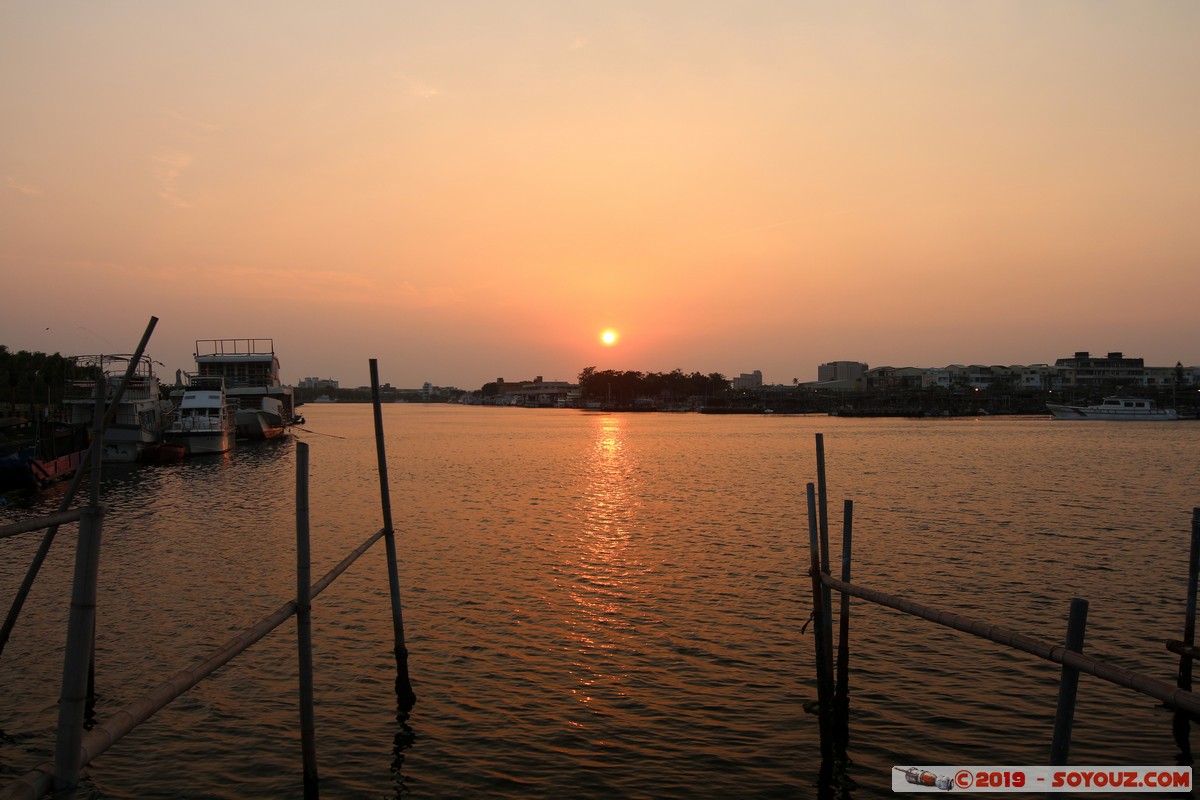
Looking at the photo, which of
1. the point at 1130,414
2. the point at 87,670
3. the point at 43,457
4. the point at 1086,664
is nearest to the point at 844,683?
the point at 1086,664

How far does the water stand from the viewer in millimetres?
12016

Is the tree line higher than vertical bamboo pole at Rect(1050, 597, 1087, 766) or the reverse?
higher

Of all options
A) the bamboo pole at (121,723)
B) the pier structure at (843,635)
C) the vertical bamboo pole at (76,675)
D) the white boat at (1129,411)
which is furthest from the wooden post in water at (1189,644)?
the white boat at (1129,411)

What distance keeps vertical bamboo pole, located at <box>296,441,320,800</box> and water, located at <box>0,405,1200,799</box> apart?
121 cm

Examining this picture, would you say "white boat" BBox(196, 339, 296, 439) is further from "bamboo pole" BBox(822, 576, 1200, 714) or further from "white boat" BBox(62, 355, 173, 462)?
"bamboo pole" BBox(822, 576, 1200, 714)

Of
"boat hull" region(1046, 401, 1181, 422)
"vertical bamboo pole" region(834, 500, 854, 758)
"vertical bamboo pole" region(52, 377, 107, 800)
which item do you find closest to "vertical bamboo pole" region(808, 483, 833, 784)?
"vertical bamboo pole" region(834, 500, 854, 758)

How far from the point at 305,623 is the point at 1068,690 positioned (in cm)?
789

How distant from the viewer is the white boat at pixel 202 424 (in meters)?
65.8

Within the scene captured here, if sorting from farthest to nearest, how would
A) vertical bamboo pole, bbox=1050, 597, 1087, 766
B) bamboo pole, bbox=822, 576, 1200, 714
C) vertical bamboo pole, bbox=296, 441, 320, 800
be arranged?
vertical bamboo pole, bbox=296, 441, 320, 800 → vertical bamboo pole, bbox=1050, 597, 1087, 766 → bamboo pole, bbox=822, 576, 1200, 714

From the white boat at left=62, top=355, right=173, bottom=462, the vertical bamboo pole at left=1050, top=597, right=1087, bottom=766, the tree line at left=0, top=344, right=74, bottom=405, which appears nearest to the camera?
the vertical bamboo pole at left=1050, top=597, right=1087, bottom=766

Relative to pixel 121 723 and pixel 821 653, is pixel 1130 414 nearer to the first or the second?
pixel 821 653

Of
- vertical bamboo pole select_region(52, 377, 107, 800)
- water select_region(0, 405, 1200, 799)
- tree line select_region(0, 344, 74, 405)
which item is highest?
tree line select_region(0, 344, 74, 405)

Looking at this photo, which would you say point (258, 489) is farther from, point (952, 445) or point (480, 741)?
point (952, 445)

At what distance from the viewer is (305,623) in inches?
378
